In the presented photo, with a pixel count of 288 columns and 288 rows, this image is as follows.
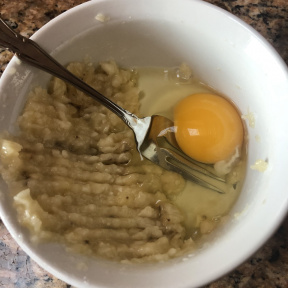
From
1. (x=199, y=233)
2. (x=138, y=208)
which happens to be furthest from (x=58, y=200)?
(x=199, y=233)

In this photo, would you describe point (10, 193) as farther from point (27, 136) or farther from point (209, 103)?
point (209, 103)

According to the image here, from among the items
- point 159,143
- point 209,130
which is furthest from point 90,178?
point 209,130

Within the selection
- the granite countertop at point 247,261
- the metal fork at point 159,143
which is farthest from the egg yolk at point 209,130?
the granite countertop at point 247,261

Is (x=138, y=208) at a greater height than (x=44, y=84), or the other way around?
(x=44, y=84)

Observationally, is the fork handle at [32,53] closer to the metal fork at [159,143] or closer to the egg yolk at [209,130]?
the metal fork at [159,143]

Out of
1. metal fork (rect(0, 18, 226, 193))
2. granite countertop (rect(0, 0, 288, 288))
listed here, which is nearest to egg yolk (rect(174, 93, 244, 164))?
metal fork (rect(0, 18, 226, 193))

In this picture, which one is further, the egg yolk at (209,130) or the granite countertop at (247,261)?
the egg yolk at (209,130)
